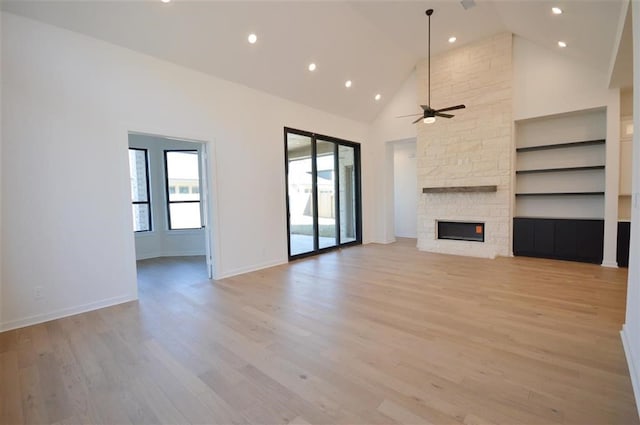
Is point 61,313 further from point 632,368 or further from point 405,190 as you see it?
point 405,190

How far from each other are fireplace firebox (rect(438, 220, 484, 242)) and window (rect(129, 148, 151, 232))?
667 centimetres

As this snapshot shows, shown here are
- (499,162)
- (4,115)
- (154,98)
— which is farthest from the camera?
(499,162)

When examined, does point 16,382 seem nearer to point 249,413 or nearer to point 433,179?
point 249,413

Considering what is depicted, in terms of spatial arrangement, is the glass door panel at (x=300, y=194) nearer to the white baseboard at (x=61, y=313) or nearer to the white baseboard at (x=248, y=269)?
the white baseboard at (x=248, y=269)

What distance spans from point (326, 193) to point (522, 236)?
404 centimetres

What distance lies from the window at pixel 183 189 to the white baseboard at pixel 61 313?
135 inches

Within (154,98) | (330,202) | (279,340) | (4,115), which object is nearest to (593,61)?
(330,202)

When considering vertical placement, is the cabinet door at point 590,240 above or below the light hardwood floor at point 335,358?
above

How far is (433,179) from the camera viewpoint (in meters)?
6.80

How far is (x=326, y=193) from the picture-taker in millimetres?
6965

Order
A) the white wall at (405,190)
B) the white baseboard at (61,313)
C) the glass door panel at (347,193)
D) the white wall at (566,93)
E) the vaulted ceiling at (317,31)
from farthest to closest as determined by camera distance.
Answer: the white wall at (405,190), the glass door panel at (347,193), the white wall at (566,93), the vaulted ceiling at (317,31), the white baseboard at (61,313)

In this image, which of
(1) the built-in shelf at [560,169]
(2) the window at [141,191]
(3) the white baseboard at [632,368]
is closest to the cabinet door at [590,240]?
(1) the built-in shelf at [560,169]

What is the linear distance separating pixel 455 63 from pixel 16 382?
26.0 feet

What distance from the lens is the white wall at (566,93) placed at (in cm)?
494
